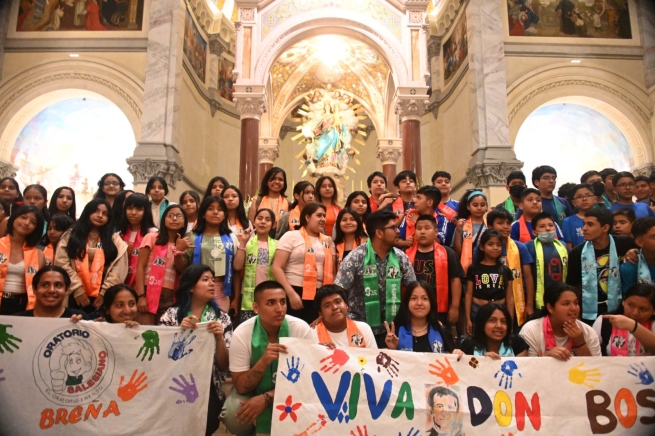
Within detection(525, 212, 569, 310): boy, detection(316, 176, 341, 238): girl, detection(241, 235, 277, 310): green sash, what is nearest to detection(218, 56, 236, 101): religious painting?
detection(316, 176, 341, 238): girl

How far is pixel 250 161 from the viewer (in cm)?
1530

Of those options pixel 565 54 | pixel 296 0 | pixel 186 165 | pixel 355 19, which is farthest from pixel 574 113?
pixel 186 165

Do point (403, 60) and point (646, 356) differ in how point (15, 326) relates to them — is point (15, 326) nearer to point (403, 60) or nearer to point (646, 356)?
point (646, 356)

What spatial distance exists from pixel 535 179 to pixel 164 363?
4955mm

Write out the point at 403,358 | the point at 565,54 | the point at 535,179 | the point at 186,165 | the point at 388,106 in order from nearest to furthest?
the point at 403,358 < the point at 535,179 < the point at 565,54 < the point at 186,165 < the point at 388,106

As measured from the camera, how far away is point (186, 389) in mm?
4004

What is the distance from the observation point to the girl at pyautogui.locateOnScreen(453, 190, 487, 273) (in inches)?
223

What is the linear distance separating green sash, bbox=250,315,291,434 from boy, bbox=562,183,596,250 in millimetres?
3595

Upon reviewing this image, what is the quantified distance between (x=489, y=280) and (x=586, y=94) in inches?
403

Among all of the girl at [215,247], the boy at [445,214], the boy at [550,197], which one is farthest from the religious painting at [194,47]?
the boy at [550,197]

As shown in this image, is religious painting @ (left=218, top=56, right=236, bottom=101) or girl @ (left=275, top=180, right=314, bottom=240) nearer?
girl @ (left=275, top=180, right=314, bottom=240)

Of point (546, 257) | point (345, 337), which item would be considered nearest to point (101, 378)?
point (345, 337)

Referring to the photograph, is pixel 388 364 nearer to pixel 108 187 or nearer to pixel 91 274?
pixel 91 274

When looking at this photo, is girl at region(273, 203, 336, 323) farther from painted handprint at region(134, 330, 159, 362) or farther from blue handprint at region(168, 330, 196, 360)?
painted handprint at region(134, 330, 159, 362)
